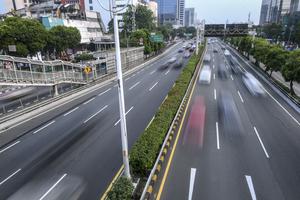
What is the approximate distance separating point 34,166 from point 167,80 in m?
27.3

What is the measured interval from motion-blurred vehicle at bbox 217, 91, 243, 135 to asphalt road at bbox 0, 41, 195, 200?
23.3ft

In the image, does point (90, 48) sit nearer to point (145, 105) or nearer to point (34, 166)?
point (145, 105)

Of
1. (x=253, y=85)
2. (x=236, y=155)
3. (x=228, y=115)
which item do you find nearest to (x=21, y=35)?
(x=228, y=115)

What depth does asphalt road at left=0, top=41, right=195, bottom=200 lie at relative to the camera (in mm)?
11797

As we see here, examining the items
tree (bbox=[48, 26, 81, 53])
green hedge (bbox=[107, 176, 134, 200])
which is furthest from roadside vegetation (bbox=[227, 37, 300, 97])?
tree (bbox=[48, 26, 81, 53])

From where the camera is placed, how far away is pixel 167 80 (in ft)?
124

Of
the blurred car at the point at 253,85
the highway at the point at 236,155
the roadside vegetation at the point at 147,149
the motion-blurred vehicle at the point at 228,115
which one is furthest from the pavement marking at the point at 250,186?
the blurred car at the point at 253,85

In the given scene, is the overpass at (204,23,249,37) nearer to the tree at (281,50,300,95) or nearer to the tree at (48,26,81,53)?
the tree at (48,26,81,53)

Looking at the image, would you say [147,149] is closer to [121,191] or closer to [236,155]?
[121,191]

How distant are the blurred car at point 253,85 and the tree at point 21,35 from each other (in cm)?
3739

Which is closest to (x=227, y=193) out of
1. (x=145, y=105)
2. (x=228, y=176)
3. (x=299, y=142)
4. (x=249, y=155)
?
(x=228, y=176)

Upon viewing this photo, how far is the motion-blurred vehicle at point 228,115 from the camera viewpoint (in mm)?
18055

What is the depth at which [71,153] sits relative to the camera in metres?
15.2

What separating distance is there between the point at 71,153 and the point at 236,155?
11411mm
